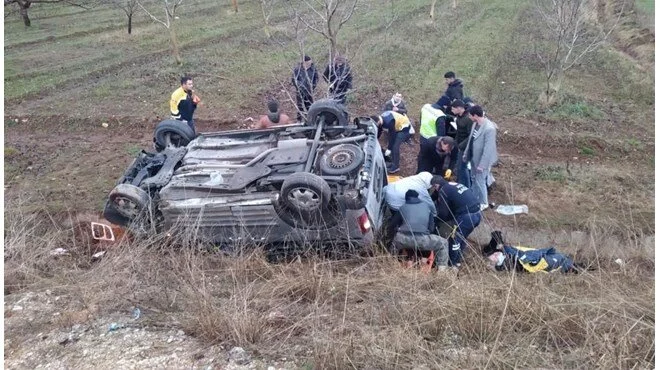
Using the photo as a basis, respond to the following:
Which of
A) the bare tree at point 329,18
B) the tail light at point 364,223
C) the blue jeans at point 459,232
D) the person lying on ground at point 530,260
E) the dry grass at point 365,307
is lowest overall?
the person lying on ground at point 530,260

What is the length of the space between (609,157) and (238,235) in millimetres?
5983

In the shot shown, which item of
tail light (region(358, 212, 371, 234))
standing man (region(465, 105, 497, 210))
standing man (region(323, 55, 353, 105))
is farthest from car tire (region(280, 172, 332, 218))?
standing man (region(323, 55, 353, 105))

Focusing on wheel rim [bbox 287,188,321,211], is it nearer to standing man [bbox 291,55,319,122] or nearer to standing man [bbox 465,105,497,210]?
standing man [bbox 465,105,497,210]

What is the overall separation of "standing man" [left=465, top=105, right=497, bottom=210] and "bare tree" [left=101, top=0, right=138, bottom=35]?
44.4 feet

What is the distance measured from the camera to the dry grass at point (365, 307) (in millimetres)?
3121

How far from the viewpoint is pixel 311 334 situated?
3.48 metres

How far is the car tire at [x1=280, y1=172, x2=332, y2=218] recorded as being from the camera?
4.62m

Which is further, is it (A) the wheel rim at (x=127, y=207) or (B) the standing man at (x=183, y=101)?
(B) the standing man at (x=183, y=101)

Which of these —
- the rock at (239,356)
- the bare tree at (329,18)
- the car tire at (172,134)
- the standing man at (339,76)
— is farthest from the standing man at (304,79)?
the rock at (239,356)

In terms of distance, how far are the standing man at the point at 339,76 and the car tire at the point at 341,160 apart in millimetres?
2799

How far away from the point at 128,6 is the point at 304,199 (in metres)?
16.0

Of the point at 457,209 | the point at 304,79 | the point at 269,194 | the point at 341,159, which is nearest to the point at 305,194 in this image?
the point at 269,194

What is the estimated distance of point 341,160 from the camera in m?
5.23

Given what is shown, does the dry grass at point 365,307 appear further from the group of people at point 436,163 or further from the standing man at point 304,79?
the standing man at point 304,79
